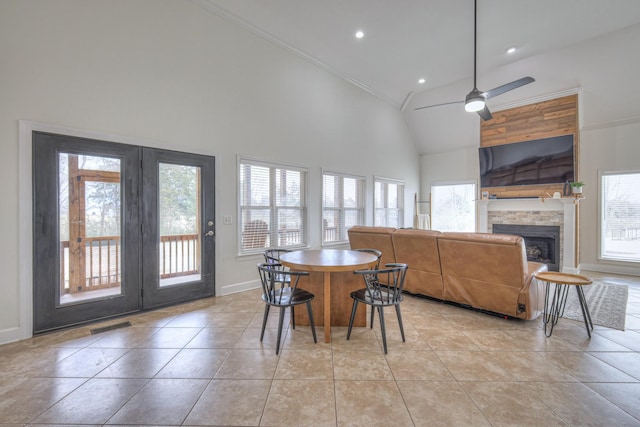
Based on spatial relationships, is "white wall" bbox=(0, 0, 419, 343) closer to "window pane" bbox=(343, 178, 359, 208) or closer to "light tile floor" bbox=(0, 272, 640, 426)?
"window pane" bbox=(343, 178, 359, 208)

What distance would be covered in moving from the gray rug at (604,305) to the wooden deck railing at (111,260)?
196 inches

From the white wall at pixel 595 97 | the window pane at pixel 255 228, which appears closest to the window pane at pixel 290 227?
the window pane at pixel 255 228

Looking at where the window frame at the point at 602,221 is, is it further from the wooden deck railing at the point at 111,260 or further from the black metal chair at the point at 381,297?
the wooden deck railing at the point at 111,260

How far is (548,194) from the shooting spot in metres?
5.99

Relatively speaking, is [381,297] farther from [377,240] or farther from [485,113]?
[485,113]

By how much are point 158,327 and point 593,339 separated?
14.9 feet

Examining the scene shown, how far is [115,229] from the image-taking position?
3.23 metres

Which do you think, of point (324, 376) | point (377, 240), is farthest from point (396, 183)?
point (324, 376)

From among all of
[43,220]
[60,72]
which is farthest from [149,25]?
[43,220]

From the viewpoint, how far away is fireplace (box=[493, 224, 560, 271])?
5.91 metres

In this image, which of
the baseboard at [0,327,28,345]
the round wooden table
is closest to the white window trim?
the round wooden table

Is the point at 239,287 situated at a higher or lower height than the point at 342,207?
lower

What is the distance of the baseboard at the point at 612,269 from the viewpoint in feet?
17.6

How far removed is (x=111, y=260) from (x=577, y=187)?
8.24 metres
